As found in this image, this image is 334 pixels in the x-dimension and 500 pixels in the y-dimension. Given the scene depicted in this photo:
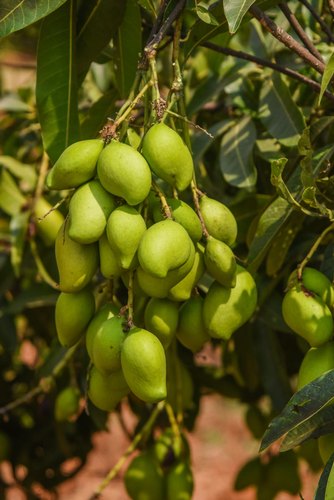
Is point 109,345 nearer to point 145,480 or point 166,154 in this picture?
point 166,154

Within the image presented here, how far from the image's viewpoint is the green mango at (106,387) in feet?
2.85

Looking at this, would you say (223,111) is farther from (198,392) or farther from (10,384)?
(10,384)

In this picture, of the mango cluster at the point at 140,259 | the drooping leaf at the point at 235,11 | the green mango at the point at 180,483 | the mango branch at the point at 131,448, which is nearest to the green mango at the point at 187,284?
the mango cluster at the point at 140,259

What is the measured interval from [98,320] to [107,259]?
8cm

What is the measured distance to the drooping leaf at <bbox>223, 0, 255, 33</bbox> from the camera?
33.4 inches

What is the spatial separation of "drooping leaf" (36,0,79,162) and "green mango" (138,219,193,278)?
28 centimetres

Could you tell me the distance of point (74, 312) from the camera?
878 mm

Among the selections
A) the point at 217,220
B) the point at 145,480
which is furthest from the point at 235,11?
the point at 145,480

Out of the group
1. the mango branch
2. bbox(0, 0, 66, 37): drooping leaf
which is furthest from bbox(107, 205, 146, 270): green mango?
the mango branch

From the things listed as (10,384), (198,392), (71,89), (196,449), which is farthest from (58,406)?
(196,449)

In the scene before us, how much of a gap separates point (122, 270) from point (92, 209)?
0.23ft

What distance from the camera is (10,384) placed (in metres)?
1.95

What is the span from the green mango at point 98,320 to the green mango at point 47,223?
0.60 m

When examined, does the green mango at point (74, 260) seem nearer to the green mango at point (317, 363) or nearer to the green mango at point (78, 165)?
the green mango at point (78, 165)
